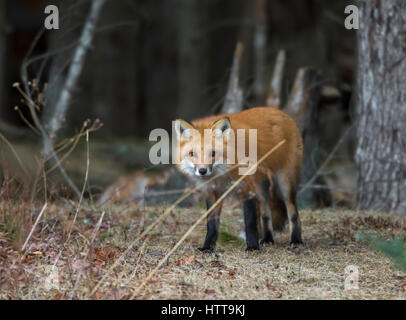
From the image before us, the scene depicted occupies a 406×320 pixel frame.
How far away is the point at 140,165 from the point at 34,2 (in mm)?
10290

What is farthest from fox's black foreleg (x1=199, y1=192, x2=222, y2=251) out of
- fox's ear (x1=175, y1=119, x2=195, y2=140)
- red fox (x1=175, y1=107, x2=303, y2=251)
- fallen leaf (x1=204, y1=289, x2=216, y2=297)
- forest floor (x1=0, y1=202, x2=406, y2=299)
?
fallen leaf (x1=204, y1=289, x2=216, y2=297)

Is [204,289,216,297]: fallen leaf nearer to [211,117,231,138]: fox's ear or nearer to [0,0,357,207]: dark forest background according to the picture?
[211,117,231,138]: fox's ear

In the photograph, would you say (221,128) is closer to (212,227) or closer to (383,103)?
(212,227)

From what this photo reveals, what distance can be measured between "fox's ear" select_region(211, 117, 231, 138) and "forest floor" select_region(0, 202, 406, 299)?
43.2 inches

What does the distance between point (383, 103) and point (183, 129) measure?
3.08 metres

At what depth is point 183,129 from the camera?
5.31m

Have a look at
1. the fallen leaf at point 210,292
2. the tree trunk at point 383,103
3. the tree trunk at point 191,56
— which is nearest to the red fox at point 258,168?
the fallen leaf at point 210,292

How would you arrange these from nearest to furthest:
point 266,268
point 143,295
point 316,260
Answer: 1. point 143,295
2. point 266,268
3. point 316,260

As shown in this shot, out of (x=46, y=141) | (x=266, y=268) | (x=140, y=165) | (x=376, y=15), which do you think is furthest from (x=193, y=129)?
(x=140, y=165)

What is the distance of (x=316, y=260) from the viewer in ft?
16.6

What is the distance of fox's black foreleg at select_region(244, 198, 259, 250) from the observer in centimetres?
543

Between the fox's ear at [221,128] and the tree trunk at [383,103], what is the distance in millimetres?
2814

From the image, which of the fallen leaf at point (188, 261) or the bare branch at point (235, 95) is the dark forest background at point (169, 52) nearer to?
the bare branch at point (235, 95)

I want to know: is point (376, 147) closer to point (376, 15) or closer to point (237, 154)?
point (376, 15)
